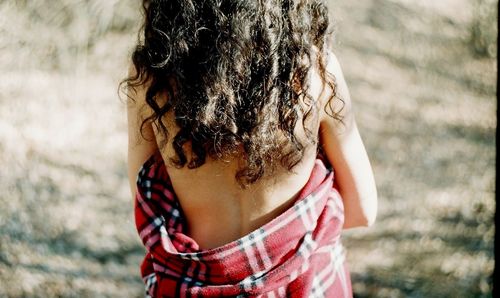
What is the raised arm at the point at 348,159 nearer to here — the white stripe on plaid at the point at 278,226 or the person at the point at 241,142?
the person at the point at 241,142

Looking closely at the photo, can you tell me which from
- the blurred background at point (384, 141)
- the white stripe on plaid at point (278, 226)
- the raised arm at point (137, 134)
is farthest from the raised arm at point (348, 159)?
the blurred background at point (384, 141)

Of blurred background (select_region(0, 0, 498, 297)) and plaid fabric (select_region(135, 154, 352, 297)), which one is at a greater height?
plaid fabric (select_region(135, 154, 352, 297))

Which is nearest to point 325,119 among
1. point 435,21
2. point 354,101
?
point 354,101

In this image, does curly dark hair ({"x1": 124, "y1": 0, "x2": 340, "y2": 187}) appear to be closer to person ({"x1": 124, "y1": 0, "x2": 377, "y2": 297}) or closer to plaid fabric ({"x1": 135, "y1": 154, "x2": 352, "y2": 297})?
person ({"x1": 124, "y1": 0, "x2": 377, "y2": 297})

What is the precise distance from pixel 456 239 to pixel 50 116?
1763 mm

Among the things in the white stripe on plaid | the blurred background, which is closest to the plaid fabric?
the white stripe on plaid

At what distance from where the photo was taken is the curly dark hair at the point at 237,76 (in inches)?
43.0

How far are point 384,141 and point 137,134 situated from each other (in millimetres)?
1314

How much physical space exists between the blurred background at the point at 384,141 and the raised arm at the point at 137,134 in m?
0.94

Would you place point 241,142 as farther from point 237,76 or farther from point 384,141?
point 384,141

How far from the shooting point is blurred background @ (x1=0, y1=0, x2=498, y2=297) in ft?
7.32

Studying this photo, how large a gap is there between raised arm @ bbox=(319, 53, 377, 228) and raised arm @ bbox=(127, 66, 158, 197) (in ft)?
1.33

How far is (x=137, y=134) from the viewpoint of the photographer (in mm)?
1309

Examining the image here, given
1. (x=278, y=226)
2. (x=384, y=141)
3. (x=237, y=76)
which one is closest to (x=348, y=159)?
(x=278, y=226)
